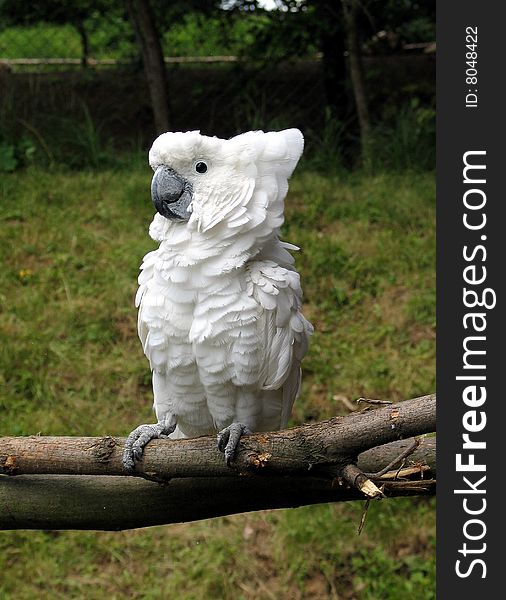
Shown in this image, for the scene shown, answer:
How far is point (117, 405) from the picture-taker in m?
3.54

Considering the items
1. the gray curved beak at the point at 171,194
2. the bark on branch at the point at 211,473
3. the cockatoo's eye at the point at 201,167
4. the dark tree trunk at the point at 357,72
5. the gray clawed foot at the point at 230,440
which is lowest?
the bark on branch at the point at 211,473

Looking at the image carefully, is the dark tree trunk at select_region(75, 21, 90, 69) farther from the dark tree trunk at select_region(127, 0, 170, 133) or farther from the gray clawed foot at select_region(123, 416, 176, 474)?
the gray clawed foot at select_region(123, 416, 176, 474)

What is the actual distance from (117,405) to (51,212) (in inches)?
55.5

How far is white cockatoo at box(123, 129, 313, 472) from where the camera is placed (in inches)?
74.2

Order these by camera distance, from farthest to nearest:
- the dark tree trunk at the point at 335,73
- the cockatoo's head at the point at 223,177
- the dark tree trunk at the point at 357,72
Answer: the dark tree trunk at the point at 335,73 < the dark tree trunk at the point at 357,72 < the cockatoo's head at the point at 223,177

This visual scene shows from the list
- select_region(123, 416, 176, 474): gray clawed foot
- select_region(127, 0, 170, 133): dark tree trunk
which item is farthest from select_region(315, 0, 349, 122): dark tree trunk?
select_region(123, 416, 176, 474): gray clawed foot

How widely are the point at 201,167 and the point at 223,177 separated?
0.20 feet

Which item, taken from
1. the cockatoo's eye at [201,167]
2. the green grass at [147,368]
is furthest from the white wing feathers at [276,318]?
the green grass at [147,368]

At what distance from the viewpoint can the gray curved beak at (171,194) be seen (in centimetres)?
189

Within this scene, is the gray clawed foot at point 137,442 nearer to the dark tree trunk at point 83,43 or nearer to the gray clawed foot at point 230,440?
the gray clawed foot at point 230,440

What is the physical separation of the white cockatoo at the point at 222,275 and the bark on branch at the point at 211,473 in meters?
0.10

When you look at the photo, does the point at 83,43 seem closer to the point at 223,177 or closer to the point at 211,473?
the point at 223,177

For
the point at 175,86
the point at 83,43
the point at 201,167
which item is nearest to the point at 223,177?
the point at 201,167

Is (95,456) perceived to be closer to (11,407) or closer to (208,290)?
(208,290)
